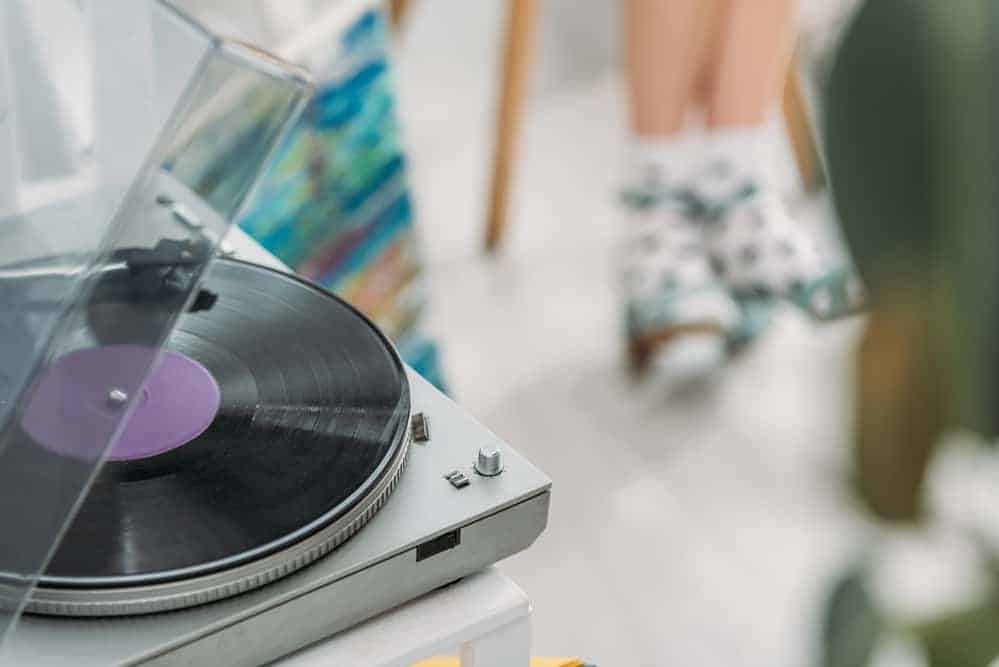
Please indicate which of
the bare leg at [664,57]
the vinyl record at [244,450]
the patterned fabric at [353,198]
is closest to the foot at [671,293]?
the bare leg at [664,57]

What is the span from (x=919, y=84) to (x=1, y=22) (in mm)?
760

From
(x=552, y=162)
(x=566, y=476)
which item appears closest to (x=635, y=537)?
(x=566, y=476)

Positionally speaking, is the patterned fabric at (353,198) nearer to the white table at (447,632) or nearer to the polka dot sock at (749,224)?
the polka dot sock at (749,224)

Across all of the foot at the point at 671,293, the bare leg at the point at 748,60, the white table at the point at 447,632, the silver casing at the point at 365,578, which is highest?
the silver casing at the point at 365,578

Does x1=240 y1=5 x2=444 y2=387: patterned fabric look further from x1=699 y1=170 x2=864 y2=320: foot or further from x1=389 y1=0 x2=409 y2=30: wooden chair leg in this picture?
x1=699 y1=170 x2=864 y2=320: foot

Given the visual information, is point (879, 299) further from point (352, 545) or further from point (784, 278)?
point (784, 278)

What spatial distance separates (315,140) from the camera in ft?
5.18

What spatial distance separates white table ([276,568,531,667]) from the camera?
2.32ft

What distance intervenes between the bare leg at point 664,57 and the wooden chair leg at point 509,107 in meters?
0.21

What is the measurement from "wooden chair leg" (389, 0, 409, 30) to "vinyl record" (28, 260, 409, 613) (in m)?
1.23

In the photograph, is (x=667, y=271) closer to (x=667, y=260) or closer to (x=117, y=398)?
(x=667, y=260)

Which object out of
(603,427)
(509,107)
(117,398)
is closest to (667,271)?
(603,427)

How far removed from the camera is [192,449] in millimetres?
693

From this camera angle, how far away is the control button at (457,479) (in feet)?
2.35
